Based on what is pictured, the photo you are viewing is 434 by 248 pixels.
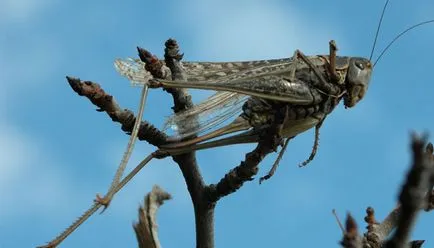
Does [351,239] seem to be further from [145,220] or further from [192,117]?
[192,117]

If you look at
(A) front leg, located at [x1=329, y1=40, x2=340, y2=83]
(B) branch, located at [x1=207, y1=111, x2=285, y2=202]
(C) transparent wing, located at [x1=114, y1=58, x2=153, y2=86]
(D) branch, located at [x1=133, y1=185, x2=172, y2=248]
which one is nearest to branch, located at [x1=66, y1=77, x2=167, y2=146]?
(B) branch, located at [x1=207, y1=111, x2=285, y2=202]

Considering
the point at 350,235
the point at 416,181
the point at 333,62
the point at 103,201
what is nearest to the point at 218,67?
the point at 333,62

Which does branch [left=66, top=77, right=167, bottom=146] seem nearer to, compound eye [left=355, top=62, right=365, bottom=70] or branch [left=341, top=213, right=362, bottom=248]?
compound eye [left=355, top=62, right=365, bottom=70]

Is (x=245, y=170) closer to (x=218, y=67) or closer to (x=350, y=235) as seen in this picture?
(x=218, y=67)

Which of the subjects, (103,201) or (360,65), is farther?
(360,65)

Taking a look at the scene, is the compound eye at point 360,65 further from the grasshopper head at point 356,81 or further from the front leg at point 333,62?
the front leg at point 333,62

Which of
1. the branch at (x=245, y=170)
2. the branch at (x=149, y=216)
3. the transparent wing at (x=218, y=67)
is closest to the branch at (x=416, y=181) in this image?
the branch at (x=149, y=216)
